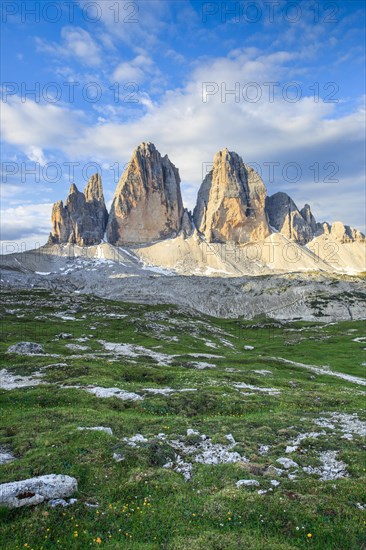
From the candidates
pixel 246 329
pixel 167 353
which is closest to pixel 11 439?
pixel 167 353

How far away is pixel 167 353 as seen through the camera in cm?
7812

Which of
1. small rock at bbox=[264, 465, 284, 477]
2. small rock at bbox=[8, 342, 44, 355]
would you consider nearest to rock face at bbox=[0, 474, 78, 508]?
small rock at bbox=[264, 465, 284, 477]

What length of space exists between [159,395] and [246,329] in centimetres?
12916

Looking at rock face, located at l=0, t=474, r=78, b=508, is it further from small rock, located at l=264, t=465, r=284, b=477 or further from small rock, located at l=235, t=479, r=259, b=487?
small rock, located at l=264, t=465, r=284, b=477

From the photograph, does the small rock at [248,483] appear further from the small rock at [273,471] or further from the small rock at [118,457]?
the small rock at [118,457]

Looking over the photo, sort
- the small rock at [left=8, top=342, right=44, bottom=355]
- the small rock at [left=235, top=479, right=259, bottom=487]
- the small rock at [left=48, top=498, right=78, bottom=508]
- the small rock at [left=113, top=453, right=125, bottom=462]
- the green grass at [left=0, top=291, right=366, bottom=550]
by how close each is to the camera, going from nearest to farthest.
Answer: the green grass at [left=0, top=291, right=366, bottom=550], the small rock at [left=48, top=498, right=78, bottom=508], the small rock at [left=235, top=479, right=259, bottom=487], the small rock at [left=113, top=453, right=125, bottom=462], the small rock at [left=8, top=342, right=44, bottom=355]

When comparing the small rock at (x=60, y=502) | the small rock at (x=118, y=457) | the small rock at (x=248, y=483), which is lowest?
the small rock at (x=248, y=483)

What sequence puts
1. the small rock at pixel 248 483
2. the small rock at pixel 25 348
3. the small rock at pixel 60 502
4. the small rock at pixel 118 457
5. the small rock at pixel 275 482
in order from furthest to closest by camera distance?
the small rock at pixel 25 348
the small rock at pixel 118 457
the small rock at pixel 275 482
the small rock at pixel 248 483
the small rock at pixel 60 502

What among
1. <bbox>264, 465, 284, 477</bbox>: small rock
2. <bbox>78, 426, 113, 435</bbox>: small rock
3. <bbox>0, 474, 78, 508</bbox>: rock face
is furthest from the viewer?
<bbox>78, 426, 113, 435</bbox>: small rock

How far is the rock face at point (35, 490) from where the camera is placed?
12.7 meters

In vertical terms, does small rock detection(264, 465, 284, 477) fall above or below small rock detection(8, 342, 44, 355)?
above

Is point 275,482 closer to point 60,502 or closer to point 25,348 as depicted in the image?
point 60,502

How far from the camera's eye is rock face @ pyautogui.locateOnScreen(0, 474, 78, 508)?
12680 millimetres

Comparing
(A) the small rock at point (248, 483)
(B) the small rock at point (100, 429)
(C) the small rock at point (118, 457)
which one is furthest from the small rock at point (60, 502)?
(B) the small rock at point (100, 429)
